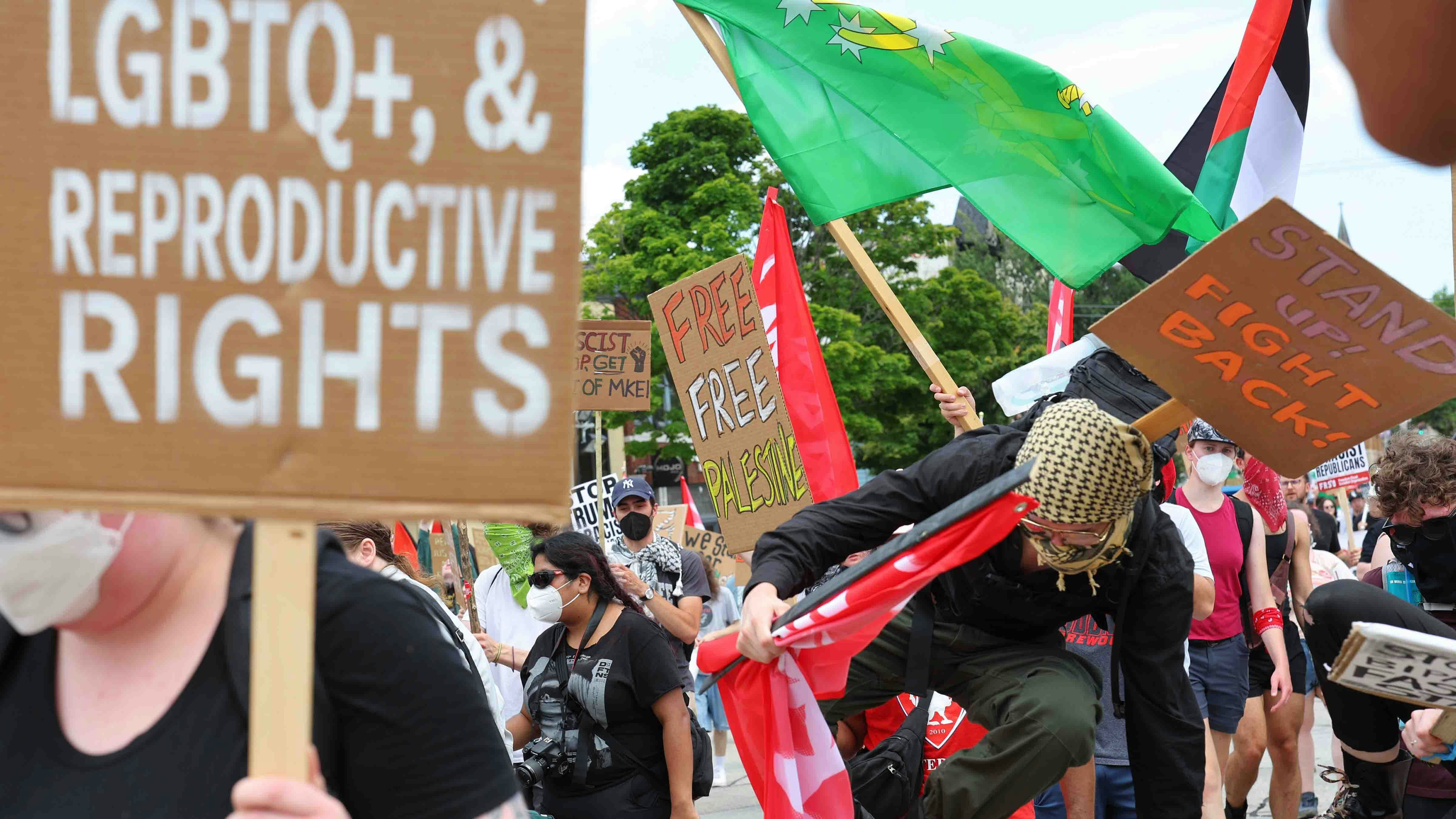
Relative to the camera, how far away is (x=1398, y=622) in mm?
3787

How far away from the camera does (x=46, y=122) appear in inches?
66.1

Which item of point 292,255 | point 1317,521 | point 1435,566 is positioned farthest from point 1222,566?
point 292,255

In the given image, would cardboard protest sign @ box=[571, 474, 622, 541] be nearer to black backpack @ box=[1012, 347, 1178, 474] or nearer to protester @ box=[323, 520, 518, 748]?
protester @ box=[323, 520, 518, 748]

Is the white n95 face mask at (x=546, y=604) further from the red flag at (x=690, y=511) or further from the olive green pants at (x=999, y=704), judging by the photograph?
the red flag at (x=690, y=511)

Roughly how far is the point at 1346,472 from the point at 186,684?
14.2 metres

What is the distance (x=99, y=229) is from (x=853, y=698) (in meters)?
2.94

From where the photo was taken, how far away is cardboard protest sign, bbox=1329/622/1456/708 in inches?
126

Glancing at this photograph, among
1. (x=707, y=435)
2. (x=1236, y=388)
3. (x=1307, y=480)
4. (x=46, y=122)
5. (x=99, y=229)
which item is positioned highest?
(x=46, y=122)

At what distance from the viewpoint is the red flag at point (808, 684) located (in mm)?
3205

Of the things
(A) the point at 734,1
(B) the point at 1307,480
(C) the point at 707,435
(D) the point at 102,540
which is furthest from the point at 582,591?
(B) the point at 1307,480

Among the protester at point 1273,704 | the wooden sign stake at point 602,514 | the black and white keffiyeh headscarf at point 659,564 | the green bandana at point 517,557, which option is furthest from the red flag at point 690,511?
the protester at point 1273,704

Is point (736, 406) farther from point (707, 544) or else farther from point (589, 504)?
point (707, 544)

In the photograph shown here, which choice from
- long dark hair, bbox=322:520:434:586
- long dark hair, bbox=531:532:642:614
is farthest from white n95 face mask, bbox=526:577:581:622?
long dark hair, bbox=322:520:434:586

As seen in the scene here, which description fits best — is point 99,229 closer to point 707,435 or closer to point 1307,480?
point 707,435
